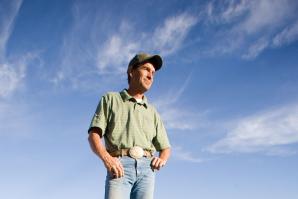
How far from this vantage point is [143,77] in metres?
6.53

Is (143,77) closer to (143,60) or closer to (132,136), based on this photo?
(143,60)

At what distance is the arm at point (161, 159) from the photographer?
615 cm

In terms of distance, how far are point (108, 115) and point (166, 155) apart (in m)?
1.01

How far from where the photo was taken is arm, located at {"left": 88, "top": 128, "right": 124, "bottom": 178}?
5.77m

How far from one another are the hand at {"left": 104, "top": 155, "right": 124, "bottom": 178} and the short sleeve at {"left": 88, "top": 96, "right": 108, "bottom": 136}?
47cm

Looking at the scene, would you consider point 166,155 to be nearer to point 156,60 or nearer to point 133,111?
point 133,111

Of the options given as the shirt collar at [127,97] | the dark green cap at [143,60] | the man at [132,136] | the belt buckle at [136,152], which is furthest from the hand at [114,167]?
the dark green cap at [143,60]

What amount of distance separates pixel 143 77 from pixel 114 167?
1419 mm

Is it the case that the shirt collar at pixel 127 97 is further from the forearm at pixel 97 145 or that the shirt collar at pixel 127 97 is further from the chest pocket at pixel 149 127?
the forearm at pixel 97 145

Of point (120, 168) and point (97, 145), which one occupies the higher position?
point (97, 145)

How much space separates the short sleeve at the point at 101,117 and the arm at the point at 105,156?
4.1 inches

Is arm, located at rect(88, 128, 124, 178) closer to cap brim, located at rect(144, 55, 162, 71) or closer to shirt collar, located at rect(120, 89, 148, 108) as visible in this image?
shirt collar, located at rect(120, 89, 148, 108)

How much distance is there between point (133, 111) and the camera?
643cm

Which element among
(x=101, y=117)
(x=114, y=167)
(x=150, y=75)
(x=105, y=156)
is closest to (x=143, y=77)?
(x=150, y=75)
